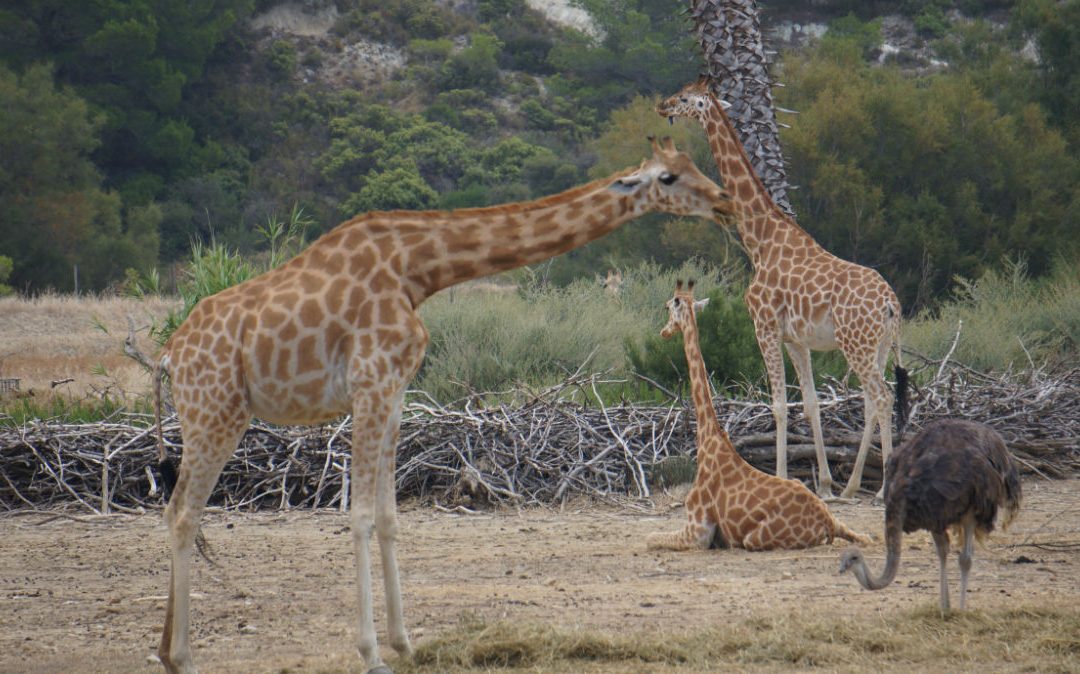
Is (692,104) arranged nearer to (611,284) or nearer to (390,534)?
(390,534)

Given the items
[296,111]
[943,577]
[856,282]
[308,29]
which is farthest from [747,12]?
[308,29]

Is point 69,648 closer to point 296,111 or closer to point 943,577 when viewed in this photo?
point 943,577

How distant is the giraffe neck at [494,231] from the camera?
5.61 m

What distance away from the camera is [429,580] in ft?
23.3

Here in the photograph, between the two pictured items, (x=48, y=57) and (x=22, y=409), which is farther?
(x=48, y=57)

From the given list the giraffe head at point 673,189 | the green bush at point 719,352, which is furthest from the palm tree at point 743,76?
the giraffe head at point 673,189

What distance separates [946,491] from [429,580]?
294 cm

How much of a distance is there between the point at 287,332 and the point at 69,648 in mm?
1838

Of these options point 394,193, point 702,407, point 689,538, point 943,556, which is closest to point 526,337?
point 702,407

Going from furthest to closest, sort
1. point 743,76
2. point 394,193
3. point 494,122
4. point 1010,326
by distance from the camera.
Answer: point 494,122 → point 394,193 → point 1010,326 → point 743,76

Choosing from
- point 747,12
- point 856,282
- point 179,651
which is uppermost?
point 747,12

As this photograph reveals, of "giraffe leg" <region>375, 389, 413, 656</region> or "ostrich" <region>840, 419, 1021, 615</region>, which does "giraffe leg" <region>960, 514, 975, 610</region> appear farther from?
"giraffe leg" <region>375, 389, 413, 656</region>

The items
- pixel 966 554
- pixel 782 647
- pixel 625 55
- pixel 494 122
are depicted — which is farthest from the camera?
pixel 494 122

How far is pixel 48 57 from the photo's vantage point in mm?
40531
